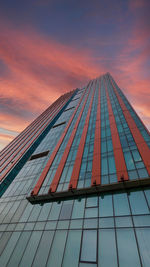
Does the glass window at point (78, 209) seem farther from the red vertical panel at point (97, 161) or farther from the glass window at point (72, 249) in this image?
the red vertical panel at point (97, 161)

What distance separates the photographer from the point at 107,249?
9.72m

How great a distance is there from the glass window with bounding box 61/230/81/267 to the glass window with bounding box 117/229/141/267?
3.40m

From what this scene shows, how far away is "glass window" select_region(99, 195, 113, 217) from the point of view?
39.8 ft

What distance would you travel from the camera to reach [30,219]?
51.1ft

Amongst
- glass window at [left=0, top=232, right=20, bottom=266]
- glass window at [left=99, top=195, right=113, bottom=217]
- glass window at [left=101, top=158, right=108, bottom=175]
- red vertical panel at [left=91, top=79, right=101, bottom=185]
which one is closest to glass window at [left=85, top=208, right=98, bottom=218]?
glass window at [left=99, top=195, right=113, bottom=217]

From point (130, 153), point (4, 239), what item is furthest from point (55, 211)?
point (130, 153)

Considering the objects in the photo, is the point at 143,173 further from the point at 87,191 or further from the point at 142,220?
the point at 87,191

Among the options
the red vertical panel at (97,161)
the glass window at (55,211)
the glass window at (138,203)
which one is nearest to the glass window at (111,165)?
the red vertical panel at (97,161)

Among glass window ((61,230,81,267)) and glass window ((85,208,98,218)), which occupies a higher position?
glass window ((85,208,98,218))

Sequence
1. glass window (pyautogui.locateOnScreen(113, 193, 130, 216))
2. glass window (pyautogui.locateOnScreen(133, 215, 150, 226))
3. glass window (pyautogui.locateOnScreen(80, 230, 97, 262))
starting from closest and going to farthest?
1. glass window (pyautogui.locateOnScreen(80, 230, 97, 262))
2. glass window (pyautogui.locateOnScreen(133, 215, 150, 226))
3. glass window (pyautogui.locateOnScreen(113, 193, 130, 216))

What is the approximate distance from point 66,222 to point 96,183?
506cm

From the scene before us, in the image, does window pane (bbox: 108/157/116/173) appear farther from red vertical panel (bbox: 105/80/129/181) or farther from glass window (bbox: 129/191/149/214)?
glass window (bbox: 129/191/149/214)

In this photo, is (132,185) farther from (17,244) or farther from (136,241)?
(17,244)

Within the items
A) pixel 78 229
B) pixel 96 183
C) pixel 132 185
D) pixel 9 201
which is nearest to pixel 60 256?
pixel 78 229
